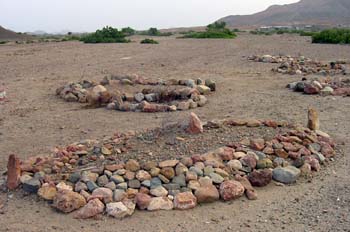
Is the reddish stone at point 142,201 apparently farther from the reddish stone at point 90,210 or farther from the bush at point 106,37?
the bush at point 106,37

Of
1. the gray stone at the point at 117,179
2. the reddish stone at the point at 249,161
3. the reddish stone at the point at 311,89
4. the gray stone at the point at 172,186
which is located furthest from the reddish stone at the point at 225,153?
the reddish stone at the point at 311,89

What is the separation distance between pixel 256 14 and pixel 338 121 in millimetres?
135186

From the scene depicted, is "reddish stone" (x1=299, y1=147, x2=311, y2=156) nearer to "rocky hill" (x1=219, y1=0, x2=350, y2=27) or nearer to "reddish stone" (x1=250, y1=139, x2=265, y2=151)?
"reddish stone" (x1=250, y1=139, x2=265, y2=151)

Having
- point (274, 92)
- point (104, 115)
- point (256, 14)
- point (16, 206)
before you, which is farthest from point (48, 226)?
point (256, 14)

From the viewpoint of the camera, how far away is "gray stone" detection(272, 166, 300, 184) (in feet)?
17.2

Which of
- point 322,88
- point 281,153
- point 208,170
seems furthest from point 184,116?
point 322,88

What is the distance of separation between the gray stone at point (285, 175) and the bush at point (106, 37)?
86.8ft

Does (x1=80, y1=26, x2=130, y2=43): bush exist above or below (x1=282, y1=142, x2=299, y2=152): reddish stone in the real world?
below

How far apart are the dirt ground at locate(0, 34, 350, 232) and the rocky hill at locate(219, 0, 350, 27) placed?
8498 cm

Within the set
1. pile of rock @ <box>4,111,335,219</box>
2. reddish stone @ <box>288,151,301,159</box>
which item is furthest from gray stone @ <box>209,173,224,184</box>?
reddish stone @ <box>288,151,301,159</box>

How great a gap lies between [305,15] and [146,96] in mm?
109918

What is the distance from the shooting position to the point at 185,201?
463 cm

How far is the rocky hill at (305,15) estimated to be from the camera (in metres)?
103

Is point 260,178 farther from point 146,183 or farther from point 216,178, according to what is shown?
point 146,183
